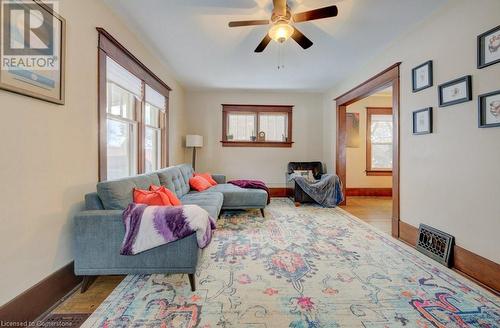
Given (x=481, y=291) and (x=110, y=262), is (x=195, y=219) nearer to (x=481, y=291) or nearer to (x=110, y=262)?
(x=110, y=262)

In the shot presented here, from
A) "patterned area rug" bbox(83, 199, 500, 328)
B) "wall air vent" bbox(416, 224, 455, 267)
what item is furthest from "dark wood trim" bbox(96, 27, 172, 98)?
"wall air vent" bbox(416, 224, 455, 267)

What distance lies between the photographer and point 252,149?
5.55 m

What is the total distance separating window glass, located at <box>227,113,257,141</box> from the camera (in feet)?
18.3

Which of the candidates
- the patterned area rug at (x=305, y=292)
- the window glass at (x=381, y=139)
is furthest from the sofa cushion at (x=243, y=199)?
the window glass at (x=381, y=139)

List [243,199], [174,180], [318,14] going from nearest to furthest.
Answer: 1. [318,14]
2. [174,180]
3. [243,199]

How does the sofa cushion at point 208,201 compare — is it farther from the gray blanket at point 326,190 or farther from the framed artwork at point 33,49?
the gray blanket at point 326,190

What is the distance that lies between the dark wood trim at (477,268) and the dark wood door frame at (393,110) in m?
0.85

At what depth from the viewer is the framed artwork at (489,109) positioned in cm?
178

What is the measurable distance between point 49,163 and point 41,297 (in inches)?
36.6

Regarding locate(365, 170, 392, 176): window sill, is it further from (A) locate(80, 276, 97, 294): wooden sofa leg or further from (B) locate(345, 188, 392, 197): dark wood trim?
(A) locate(80, 276, 97, 294): wooden sofa leg

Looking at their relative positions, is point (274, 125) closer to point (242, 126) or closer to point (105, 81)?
point (242, 126)

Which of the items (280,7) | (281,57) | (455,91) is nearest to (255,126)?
(281,57)

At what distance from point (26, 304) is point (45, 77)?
152cm

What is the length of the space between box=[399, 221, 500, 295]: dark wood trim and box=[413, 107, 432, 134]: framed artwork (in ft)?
4.09
